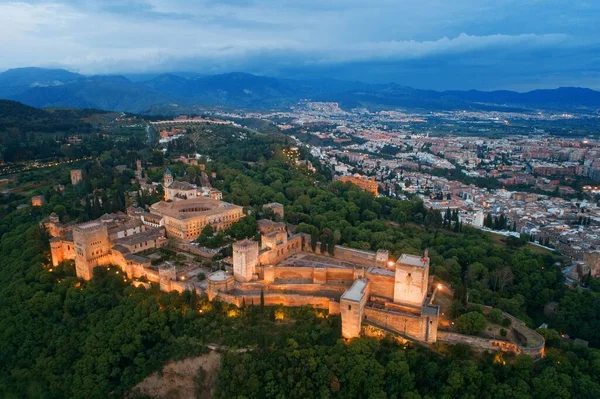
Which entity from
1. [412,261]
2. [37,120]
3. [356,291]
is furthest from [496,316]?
[37,120]

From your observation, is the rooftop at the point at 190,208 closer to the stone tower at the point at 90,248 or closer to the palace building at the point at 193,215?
the palace building at the point at 193,215

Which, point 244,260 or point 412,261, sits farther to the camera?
point 244,260

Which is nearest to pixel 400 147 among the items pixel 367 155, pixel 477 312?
pixel 367 155

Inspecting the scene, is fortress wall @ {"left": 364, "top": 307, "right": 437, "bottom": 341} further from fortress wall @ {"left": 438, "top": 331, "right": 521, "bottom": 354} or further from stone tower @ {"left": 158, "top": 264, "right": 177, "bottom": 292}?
stone tower @ {"left": 158, "top": 264, "right": 177, "bottom": 292}

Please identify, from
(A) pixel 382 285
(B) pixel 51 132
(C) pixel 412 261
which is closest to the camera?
(C) pixel 412 261

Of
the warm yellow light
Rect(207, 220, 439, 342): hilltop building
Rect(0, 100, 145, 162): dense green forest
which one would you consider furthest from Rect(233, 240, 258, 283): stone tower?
Rect(0, 100, 145, 162): dense green forest

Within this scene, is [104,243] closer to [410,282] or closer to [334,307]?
[334,307]

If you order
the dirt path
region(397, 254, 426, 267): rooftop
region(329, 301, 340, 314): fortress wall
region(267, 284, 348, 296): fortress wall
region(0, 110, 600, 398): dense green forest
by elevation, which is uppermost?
region(397, 254, 426, 267): rooftop

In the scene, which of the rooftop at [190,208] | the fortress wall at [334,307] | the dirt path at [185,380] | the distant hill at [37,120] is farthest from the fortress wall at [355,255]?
the distant hill at [37,120]
